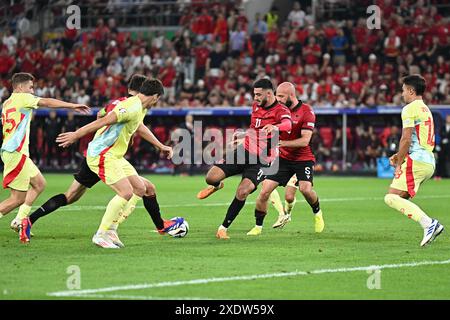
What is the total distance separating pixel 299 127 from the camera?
15062 mm

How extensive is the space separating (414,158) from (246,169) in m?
2.66

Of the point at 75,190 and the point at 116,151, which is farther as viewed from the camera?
the point at 75,190

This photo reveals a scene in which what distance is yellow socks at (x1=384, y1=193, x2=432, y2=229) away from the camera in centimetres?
1288

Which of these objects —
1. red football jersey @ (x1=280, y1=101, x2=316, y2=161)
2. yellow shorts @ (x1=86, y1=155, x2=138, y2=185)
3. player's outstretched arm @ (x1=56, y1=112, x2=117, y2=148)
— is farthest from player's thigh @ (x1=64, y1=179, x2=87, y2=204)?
red football jersey @ (x1=280, y1=101, x2=316, y2=161)

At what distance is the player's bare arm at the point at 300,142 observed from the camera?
14.7 meters

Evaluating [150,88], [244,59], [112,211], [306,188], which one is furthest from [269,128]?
[244,59]

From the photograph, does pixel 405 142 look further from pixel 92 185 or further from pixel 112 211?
pixel 92 185

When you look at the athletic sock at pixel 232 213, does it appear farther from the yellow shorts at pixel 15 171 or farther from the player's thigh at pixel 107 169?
the yellow shorts at pixel 15 171

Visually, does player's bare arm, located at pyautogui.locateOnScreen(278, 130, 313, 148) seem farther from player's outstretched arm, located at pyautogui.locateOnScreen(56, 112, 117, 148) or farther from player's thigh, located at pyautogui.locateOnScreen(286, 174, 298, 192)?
player's outstretched arm, located at pyautogui.locateOnScreen(56, 112, 117, 148)

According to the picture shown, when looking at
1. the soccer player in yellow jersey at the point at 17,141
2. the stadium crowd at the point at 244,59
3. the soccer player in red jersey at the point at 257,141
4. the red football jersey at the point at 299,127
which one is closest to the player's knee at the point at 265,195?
the soccer player in red jersey at the point at 257,141

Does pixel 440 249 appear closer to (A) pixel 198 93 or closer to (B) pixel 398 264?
(B) pixel 398 264

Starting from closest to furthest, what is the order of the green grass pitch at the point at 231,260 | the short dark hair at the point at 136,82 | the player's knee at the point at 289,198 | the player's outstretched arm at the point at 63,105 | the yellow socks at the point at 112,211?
the green grass pitch at the point at 231,260 < the yellow socks at the point at 112,211 < the player's outstretched arm at the point at 63,105 < the short dark hair at the point at 136,82 < the player's knee at the point at 289,198

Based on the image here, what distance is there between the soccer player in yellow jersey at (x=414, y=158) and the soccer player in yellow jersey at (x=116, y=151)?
3.25m
